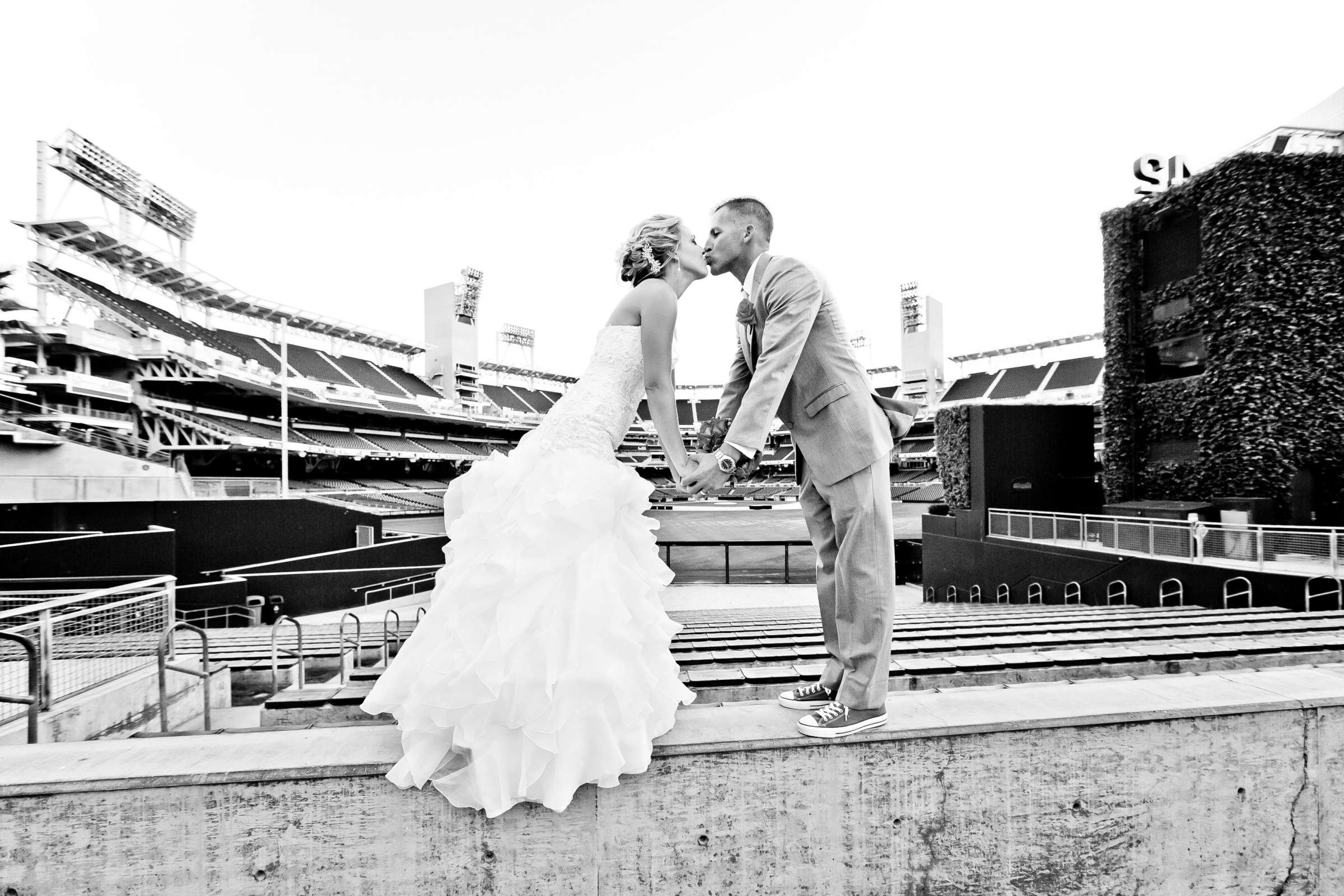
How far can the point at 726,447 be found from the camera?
2072mm

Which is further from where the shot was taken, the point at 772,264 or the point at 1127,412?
the point at 1127,412

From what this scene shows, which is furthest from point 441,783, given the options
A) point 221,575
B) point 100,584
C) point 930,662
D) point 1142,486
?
point 1142,486

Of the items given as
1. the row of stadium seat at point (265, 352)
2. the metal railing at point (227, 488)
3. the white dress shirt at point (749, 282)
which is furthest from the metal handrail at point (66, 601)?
the row of stadium seat at point (265, 352)

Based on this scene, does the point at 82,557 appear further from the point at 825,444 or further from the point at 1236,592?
the point at 1236,592

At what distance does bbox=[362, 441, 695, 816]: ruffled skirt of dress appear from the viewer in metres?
1.74

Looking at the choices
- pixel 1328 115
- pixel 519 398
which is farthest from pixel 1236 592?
pixel 519 398

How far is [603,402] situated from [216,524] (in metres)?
15.1

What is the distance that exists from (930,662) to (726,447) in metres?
1.69

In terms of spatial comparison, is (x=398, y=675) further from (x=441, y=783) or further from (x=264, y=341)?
(x=264, y=341)

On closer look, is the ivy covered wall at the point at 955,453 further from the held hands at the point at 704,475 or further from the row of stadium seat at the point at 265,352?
the row of stadium seat at the point at 265,352

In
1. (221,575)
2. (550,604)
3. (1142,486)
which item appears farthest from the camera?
(1142,486)

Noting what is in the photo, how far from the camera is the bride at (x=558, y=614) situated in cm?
174

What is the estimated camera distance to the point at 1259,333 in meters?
12.0

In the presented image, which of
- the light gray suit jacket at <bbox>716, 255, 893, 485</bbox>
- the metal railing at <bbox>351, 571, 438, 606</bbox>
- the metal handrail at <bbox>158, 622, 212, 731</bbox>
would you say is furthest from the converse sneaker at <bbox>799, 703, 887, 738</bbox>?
the metal railing at <bbox>351, 571, 438, 606</bbox>
